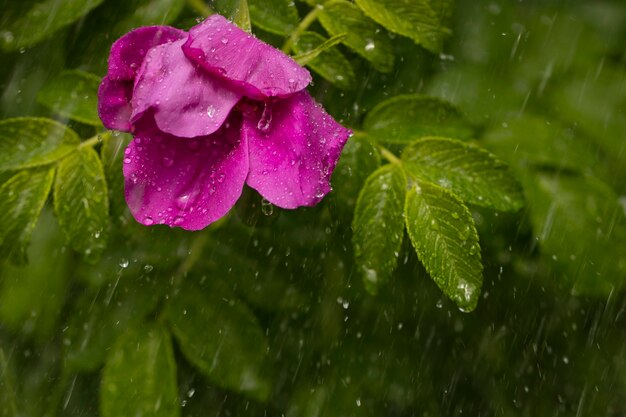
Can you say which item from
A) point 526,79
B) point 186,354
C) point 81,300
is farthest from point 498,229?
point 81,300

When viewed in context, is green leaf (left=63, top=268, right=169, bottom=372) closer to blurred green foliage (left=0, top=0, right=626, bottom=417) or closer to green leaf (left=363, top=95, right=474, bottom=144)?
blurred green foliage (left=0, top=0, right=626, bottom=417)

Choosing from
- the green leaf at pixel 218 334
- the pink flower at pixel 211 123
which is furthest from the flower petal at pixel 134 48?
the green leaf at pixel 218 334

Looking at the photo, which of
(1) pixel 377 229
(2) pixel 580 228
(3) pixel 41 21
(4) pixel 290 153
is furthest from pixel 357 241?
(3) pixel 41 21

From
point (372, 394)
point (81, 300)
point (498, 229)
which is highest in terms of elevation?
point (498, 229)

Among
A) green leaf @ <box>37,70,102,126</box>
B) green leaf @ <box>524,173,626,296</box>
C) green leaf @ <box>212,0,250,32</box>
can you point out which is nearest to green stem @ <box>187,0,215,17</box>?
green leaf @ <box>212,0,250,32</box>

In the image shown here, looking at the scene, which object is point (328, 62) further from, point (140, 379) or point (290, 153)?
point (140, 379)

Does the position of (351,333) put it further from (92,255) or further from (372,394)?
(92,255)
